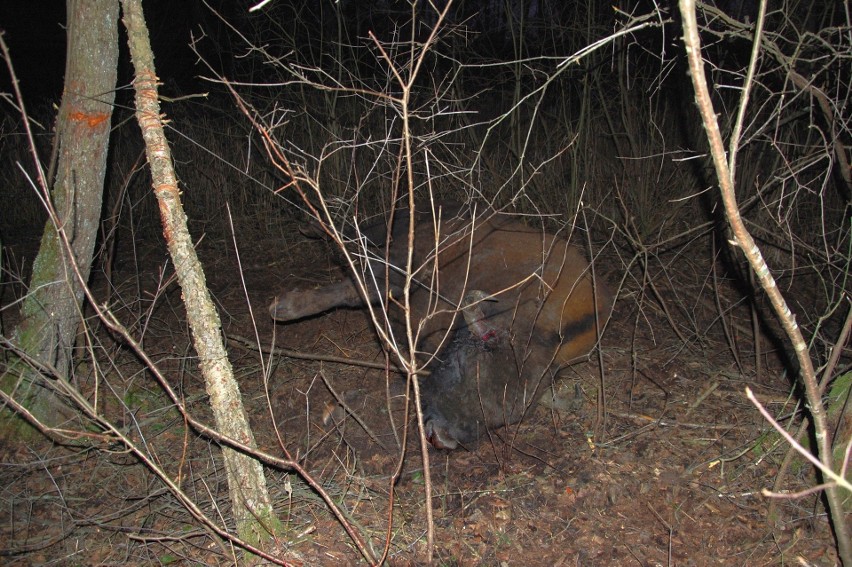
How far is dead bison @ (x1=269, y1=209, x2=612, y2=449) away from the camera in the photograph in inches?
173

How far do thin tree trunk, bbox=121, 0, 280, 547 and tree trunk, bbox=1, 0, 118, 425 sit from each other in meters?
0.74

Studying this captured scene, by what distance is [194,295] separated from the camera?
294 cm

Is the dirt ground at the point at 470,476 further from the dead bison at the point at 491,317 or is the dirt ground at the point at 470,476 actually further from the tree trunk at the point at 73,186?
the tree trunk at the point at 73,186

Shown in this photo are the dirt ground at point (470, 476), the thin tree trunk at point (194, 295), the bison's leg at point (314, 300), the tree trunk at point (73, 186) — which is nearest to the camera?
the thin tree trunk at point (194, 295)

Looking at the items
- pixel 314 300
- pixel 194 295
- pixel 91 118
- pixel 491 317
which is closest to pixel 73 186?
pixel 91 118

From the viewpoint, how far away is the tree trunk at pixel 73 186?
3.62 meters

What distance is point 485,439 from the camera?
14.2 ft

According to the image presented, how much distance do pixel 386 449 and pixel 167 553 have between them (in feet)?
4.75

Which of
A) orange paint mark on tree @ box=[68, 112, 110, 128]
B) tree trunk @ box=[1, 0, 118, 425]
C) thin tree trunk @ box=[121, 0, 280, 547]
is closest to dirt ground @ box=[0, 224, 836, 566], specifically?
thin tree trunk @ box=[121, 0, 280, 547]

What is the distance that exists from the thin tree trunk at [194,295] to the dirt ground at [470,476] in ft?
0.47

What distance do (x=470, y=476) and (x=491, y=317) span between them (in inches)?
52.0

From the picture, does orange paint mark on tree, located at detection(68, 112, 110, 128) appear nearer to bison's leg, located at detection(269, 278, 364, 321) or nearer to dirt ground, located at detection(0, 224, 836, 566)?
dirt ground, located at detection(0, 224, 836, 566)

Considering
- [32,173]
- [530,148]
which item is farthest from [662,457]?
[32,173]

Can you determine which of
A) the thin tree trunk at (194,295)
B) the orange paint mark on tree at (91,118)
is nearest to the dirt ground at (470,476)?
the thin tree trunk at (194,295)
